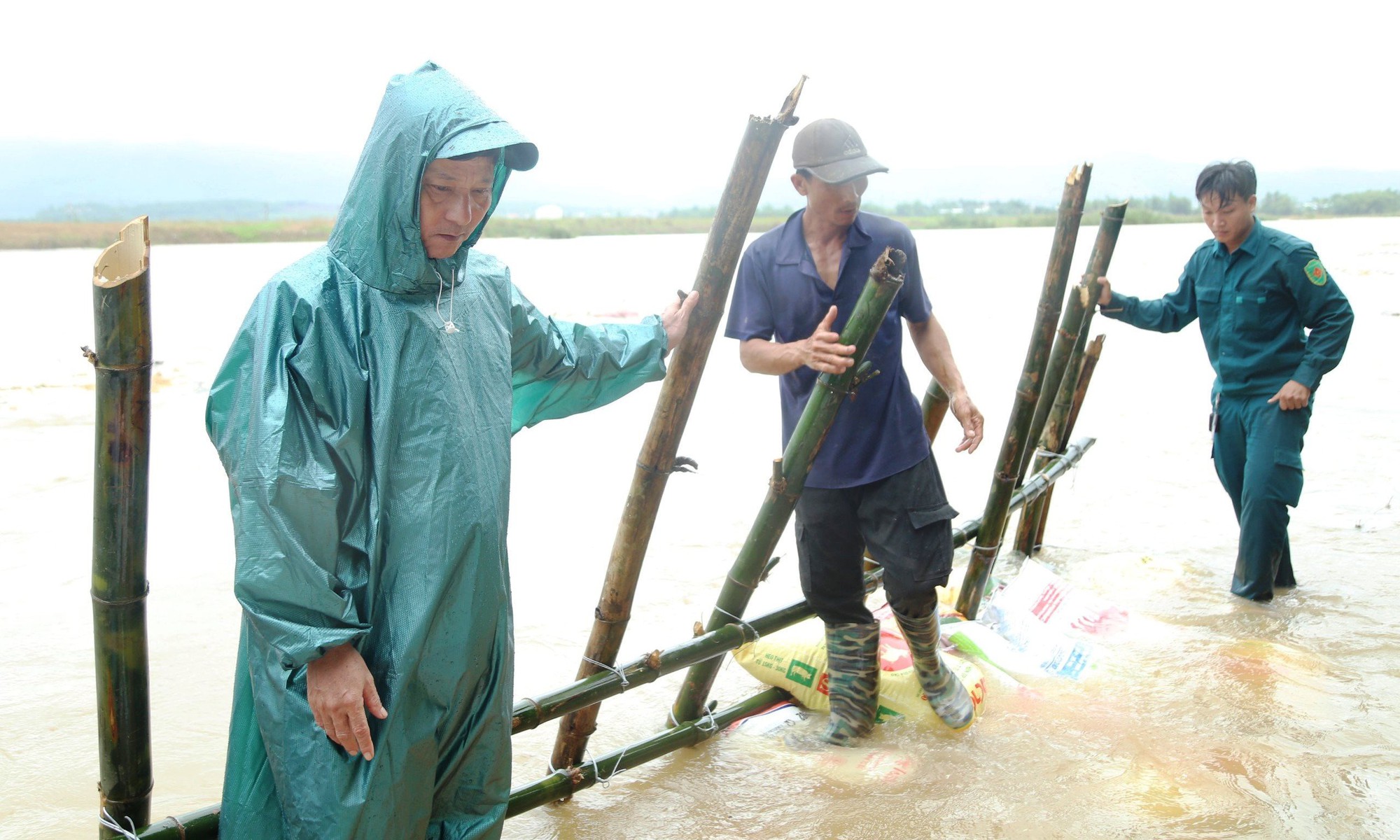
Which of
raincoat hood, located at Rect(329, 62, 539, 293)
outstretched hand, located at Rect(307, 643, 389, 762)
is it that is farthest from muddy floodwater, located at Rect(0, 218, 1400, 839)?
raincoat hood, located at Rect(329, 62, 539, 293)

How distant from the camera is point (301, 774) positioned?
1747mm

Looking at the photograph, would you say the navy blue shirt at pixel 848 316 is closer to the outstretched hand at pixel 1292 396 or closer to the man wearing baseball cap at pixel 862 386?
the man wearing baseball cap at pixel 862 386

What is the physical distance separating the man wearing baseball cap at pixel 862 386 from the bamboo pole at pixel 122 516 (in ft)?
5.01

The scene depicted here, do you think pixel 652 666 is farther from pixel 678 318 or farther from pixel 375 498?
pixel 375 498

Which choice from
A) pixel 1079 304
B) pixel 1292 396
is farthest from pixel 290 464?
pixel 1292 396

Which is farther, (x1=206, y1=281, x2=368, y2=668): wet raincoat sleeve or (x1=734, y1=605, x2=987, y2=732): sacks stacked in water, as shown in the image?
(x1=734, y1=605, x2=987, y2=732): sacks stacked in water

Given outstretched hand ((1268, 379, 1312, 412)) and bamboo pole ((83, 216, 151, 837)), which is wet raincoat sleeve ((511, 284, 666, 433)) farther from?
outstretched hand ((1268, 379, 1312, 412))

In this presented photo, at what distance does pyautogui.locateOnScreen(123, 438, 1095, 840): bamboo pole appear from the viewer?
6.45ft

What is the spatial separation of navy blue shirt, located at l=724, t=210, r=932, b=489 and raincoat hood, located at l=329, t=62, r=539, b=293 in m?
1.20

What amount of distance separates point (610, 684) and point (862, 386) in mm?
1080

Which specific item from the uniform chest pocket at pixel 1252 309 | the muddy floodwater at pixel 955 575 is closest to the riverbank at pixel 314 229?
the muddy floodwater at pixel 955 575

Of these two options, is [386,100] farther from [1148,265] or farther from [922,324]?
[1148,265]

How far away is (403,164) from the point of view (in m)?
1.71

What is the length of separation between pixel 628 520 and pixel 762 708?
1.10 meters
